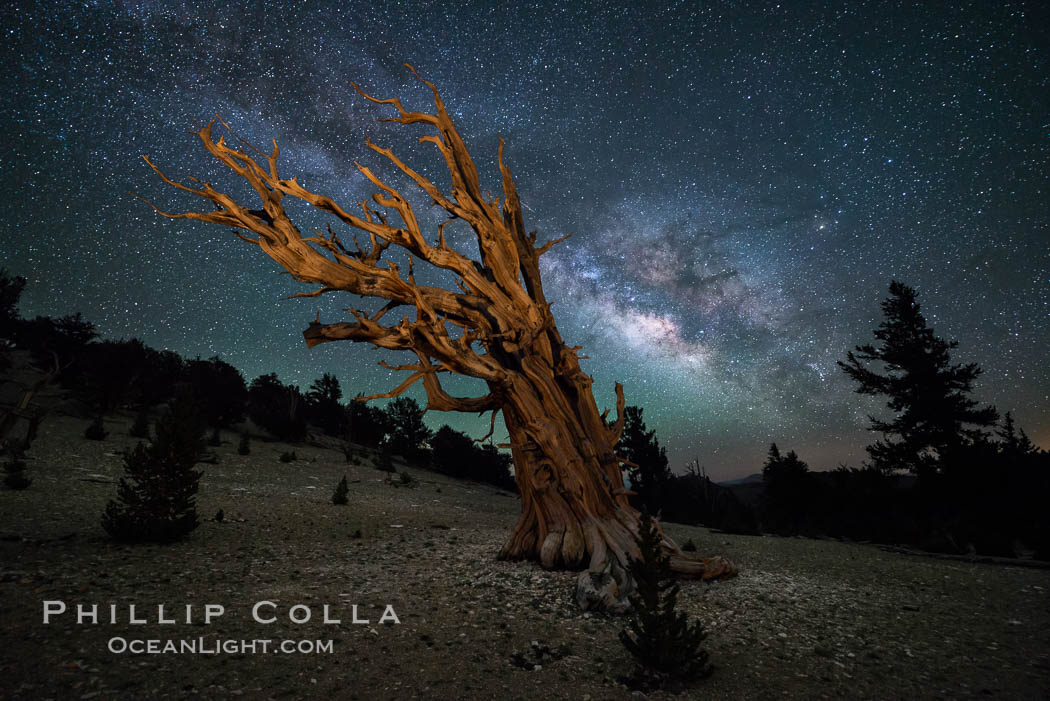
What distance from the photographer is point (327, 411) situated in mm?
38531

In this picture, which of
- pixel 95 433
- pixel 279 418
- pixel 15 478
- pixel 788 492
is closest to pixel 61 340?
pixel 279 418

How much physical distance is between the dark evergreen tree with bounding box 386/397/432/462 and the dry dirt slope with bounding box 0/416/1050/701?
24.9 m

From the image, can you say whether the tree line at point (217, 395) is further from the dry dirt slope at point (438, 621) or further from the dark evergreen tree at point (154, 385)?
the dry dirt slope at point (438, 621)

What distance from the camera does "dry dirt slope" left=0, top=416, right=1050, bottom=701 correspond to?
349 cm

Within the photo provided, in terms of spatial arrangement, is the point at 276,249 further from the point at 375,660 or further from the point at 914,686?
the point at 914,686

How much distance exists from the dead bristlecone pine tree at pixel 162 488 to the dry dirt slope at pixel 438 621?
36 cm

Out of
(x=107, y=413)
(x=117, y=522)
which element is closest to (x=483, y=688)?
(x=117, y=522)

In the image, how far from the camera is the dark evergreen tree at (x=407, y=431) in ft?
111

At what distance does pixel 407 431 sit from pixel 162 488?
31.2 metres

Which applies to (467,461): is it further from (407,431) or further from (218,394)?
(218,394)

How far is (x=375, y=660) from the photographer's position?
3830 mm

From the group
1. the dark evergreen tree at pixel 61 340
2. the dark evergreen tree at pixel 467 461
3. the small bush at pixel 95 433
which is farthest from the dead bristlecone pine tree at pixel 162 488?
the dark evergreen tree at pixel 467 461

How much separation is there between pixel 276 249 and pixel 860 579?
12147 mm

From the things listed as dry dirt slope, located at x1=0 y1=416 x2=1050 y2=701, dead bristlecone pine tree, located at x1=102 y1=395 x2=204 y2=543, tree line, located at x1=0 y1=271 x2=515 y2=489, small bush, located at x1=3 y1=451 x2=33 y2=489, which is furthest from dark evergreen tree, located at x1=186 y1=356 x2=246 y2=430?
dead bristlecone pine tree, located at x1=102 y1=395 x2=204 y2=543
